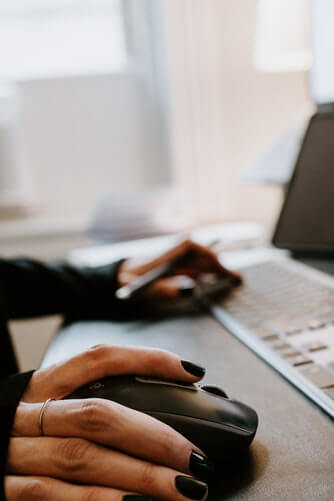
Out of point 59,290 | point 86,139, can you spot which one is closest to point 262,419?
A: point 59,290

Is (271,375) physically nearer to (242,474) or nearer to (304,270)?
(242,474)

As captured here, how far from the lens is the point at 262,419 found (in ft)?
1.38

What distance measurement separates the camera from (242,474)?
0.36 metres

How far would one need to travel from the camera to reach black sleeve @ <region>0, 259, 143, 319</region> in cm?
85

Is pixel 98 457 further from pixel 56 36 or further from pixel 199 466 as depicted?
pixel 56 36

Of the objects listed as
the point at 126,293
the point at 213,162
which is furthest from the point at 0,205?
the point at 126,293

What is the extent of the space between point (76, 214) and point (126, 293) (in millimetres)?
1186

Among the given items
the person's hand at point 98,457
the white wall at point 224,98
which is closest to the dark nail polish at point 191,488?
the person's hand at point 98,457

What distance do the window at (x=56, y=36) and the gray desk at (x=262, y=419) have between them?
1436mm

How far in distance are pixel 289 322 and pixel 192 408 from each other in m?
0.22

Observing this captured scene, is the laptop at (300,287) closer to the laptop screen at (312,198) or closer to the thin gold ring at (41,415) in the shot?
the laptop screen at (312,198)

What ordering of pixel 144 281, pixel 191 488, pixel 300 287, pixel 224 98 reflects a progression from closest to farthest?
1. pixel 191 488
2. pixel 300 287
3. pixel 144 281
4. pixel 224 98

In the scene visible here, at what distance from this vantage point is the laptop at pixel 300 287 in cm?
49

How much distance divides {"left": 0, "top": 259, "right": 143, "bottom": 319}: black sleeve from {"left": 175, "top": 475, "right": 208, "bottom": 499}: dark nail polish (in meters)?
0.47
